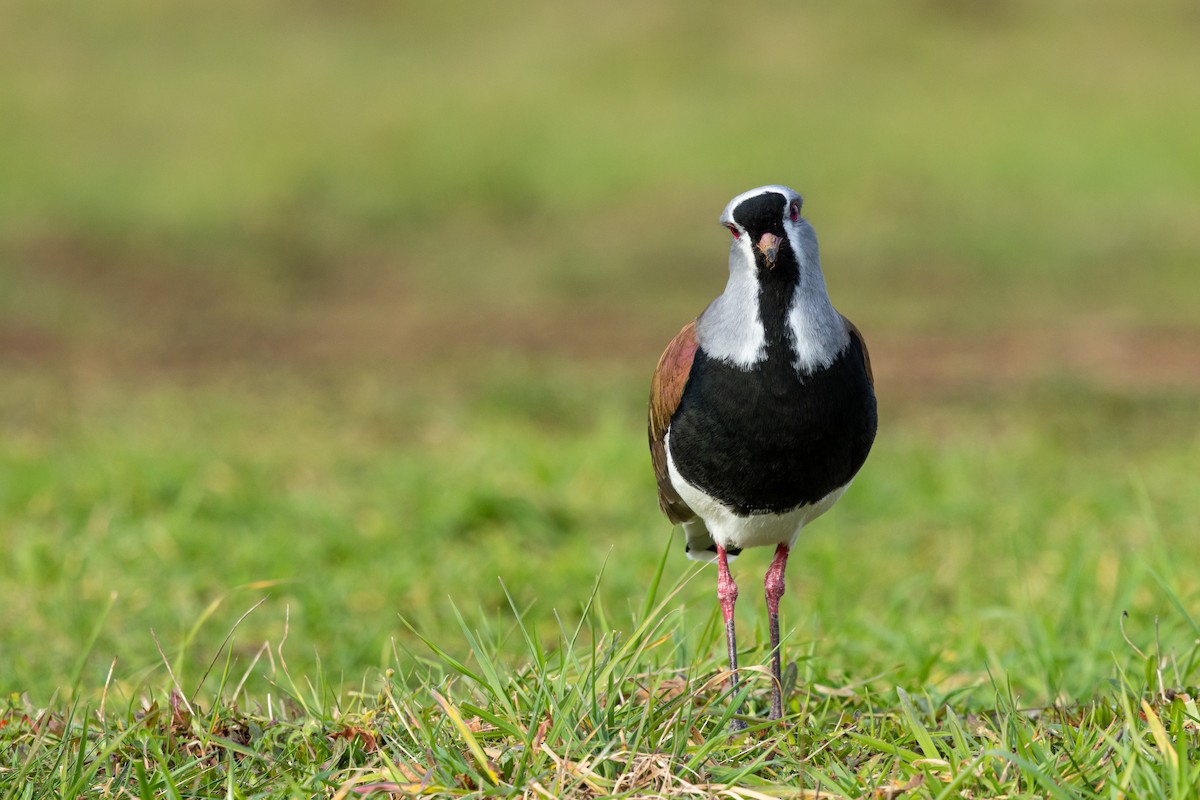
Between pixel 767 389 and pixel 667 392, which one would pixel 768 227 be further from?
pixel 667 392

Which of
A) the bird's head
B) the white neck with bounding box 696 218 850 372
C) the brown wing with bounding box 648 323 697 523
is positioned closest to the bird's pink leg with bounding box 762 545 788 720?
the brown wing with bounding box 648 323 697 523

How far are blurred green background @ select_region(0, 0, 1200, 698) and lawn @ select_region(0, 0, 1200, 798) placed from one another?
36mm

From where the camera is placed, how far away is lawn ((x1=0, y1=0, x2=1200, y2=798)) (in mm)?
2533

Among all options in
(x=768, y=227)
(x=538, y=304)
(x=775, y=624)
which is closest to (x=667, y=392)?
(x=768, y=227)

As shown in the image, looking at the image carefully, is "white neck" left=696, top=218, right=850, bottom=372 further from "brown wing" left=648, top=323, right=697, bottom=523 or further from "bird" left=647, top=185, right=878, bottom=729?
"brown wing" left=648, top=323, right=697, bottom=523

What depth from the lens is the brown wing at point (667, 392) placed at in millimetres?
2504

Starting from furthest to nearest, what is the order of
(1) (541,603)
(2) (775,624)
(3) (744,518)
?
(1) (541,603)
(2) (775,624)
(3) (744,518)

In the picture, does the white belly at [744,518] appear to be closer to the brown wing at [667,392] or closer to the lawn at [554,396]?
the brown wing at [667,392]

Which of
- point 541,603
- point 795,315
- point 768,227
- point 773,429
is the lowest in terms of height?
point 541,603

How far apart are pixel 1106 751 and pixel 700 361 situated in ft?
3.03

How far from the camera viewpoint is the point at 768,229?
2.29 m

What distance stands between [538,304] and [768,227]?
7970 mm

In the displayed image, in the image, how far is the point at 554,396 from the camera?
290 inches

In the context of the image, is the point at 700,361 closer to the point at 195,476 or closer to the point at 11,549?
the point at 11,549
